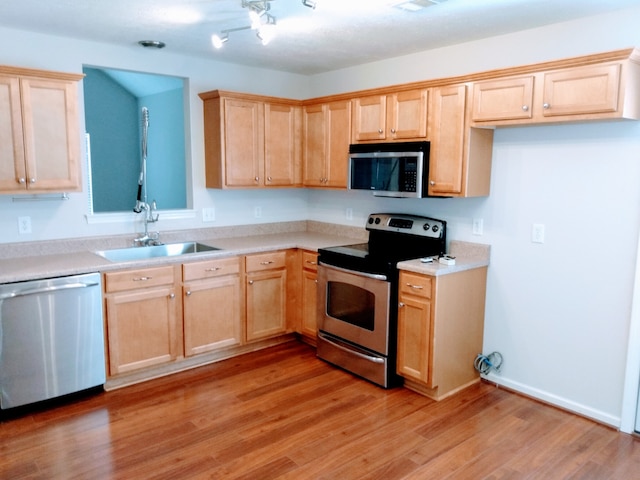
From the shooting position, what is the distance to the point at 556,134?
3.03 m

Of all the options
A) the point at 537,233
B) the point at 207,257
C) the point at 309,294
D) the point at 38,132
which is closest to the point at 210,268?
the point at 207,257

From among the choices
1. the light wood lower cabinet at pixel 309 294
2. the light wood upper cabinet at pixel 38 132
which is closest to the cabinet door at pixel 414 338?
the light wood lower cabinet at pixel 309 294

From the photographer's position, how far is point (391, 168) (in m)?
3.54

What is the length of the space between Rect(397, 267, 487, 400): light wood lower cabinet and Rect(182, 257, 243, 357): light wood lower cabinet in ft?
4.32

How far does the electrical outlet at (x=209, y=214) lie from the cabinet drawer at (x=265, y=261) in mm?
667

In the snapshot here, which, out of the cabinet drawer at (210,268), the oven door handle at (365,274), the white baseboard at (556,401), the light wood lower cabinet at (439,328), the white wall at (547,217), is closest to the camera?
the white wall at (547,217)

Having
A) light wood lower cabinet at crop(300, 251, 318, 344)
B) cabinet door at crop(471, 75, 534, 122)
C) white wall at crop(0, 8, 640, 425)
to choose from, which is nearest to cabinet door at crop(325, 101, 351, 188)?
white wall at crop(0, 8, 640, 425)

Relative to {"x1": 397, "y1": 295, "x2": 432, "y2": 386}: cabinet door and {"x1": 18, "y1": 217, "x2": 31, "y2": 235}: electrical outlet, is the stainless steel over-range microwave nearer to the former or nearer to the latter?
{"x1": 397, "y1": 295, "x2": 432, "y2": 386}: cabinet door

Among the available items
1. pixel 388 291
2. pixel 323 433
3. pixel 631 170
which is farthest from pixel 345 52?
pixel 323 433

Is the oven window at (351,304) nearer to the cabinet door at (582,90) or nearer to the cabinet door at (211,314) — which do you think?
the cabinet door at (211,314)

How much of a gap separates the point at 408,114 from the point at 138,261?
2132mm

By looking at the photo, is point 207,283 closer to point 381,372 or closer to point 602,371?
point 381,372

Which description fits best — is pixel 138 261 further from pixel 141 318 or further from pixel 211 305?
pixel 211 305

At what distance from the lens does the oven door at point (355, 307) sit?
3342 millimetres
